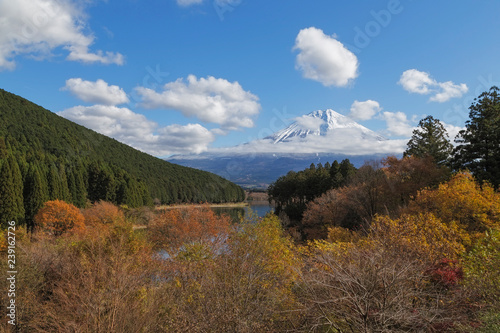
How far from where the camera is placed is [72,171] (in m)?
71.9

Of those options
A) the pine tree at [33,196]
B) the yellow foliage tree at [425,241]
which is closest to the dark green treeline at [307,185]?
the yellow foliage tree at [425,241]

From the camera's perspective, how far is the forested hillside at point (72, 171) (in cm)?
4919

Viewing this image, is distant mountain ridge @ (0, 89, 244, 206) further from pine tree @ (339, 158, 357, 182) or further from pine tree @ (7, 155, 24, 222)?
pine tree @ (339, 158, 357, 182)

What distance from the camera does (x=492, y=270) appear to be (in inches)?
315

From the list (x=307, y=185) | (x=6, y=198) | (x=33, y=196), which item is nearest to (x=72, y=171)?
(x=33, y=196)

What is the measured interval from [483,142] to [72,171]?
256ft

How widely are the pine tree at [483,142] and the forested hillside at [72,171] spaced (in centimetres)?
5703

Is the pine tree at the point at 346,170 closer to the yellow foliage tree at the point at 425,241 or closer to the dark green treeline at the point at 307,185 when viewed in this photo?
the dark green treeline at the point at 307,185

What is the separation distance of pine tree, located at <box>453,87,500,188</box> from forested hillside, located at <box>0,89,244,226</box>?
2245 inches

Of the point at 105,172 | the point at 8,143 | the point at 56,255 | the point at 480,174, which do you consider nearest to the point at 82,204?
the point at 105,172

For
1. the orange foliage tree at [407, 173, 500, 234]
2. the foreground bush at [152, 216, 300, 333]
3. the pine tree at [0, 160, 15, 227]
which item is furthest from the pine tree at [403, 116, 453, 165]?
the pine tree at [0, 160, 15, 227]

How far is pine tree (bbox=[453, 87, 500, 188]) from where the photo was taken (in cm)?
2567

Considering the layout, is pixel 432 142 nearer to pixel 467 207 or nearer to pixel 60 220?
pixel 467 207

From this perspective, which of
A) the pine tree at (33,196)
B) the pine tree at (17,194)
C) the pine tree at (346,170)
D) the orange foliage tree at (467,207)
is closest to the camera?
the orange foliage tree at (467,207)
